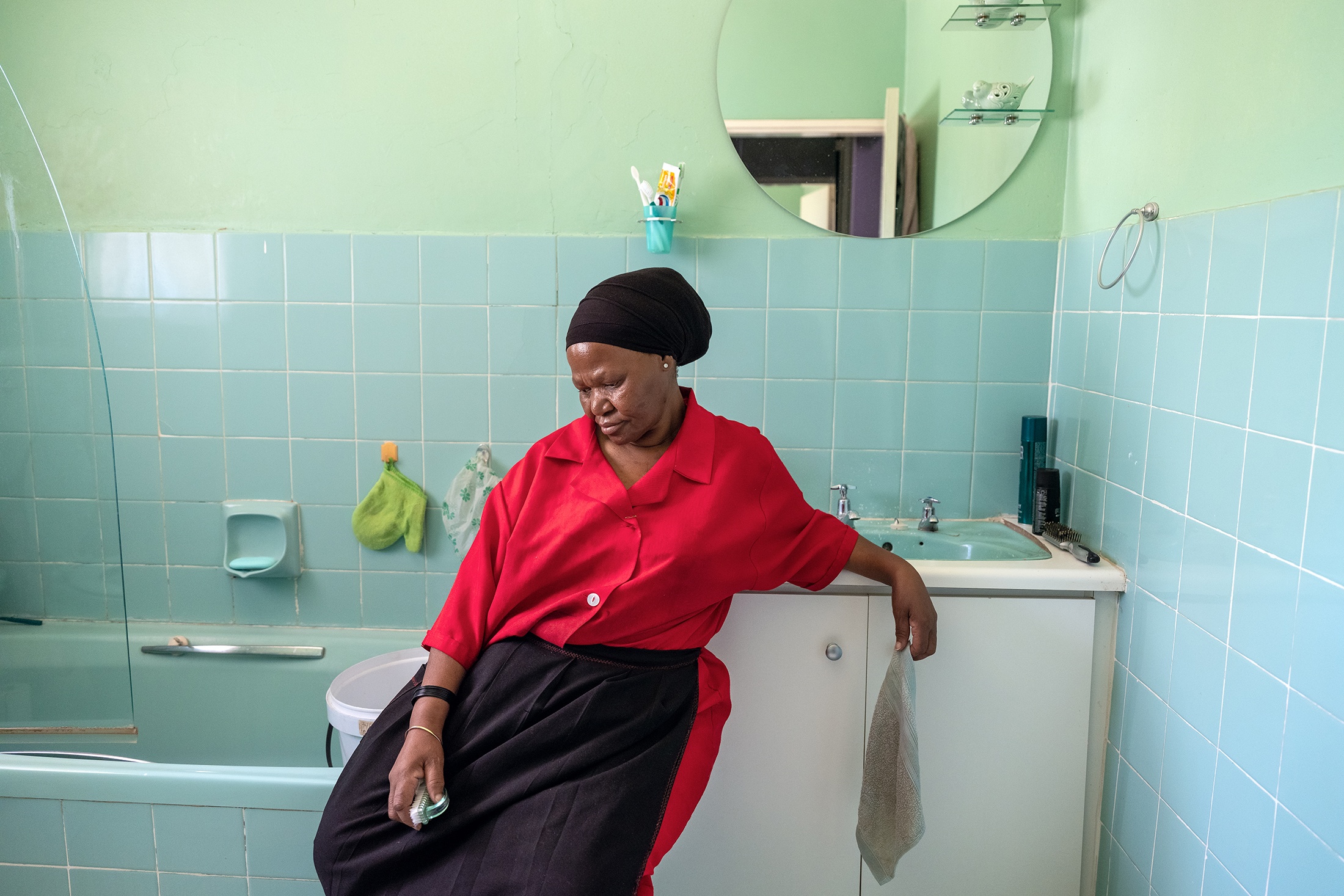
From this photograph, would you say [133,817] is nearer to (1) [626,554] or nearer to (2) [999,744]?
(1) [626,554]

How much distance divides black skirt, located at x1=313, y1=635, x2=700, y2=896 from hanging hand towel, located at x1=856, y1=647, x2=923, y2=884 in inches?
14.6

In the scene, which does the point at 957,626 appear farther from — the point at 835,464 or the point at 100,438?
the point at 100,438

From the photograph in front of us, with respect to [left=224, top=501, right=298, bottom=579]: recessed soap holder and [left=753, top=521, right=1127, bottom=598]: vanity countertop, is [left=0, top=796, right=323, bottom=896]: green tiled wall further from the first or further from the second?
[left=753, top=521, right=1127, bottom=598]: vanity countertop

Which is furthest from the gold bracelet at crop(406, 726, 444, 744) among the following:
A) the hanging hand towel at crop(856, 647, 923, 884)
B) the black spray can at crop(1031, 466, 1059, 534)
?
the black spray can at crop(1031, 466, 1059, 534)

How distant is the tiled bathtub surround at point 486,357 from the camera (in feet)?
7.18

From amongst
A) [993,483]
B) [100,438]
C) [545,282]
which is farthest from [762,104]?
[100,438]

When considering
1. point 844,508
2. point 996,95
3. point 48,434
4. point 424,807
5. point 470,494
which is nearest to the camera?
point 424,807

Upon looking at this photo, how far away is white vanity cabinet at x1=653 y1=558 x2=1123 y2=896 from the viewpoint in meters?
1.79

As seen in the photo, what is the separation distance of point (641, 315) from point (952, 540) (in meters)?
1.02

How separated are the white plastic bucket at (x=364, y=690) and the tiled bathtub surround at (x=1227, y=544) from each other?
141 cm

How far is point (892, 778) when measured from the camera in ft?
5.50

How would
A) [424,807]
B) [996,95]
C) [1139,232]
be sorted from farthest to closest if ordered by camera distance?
[996,95] < [1139,232] < [424,807]

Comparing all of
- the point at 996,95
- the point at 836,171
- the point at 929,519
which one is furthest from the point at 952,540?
the point at 996,95

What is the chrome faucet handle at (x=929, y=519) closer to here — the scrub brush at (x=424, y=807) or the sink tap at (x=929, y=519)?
the sink tap at (x=929, y=519)
